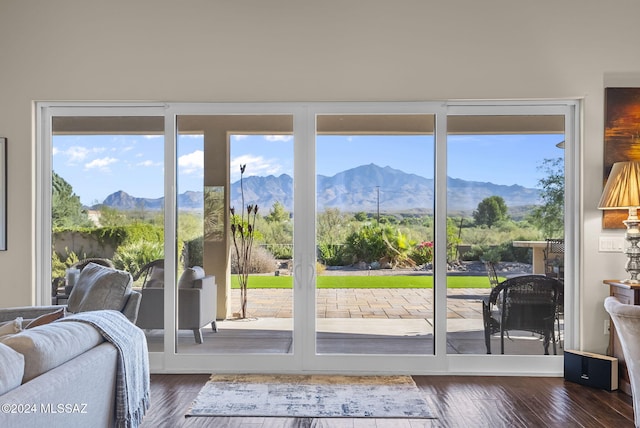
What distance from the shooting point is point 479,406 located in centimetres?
339

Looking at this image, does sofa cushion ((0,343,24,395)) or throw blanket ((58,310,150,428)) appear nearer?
sofa cushion ((0,343,24,395))

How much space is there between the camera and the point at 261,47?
13.4 ft

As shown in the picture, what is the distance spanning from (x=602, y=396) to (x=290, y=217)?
2.77m

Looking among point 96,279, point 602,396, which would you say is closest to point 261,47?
point 96,279

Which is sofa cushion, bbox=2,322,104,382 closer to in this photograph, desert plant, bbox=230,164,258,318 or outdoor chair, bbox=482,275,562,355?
desert plant, bbox=230,164,258,318

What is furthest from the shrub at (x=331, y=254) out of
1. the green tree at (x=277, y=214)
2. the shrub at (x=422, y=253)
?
the shrub at (x=422, y=253)

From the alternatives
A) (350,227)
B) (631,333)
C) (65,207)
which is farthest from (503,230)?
(65,207)

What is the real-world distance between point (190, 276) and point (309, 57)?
2.14 metres

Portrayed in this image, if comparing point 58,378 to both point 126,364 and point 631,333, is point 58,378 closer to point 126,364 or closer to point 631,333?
point 126,364

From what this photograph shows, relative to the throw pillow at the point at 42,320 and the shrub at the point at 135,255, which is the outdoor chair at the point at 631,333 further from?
the shrub at the point at 135,255

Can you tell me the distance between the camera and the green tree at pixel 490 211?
163 inches

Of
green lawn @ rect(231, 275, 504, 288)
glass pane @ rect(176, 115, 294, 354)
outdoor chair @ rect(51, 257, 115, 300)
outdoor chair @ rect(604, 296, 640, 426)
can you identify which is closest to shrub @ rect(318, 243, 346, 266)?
green lawn @ rect(231, 275, 504, 288)

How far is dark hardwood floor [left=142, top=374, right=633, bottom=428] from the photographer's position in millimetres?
3100

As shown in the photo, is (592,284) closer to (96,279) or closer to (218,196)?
(218,196)
